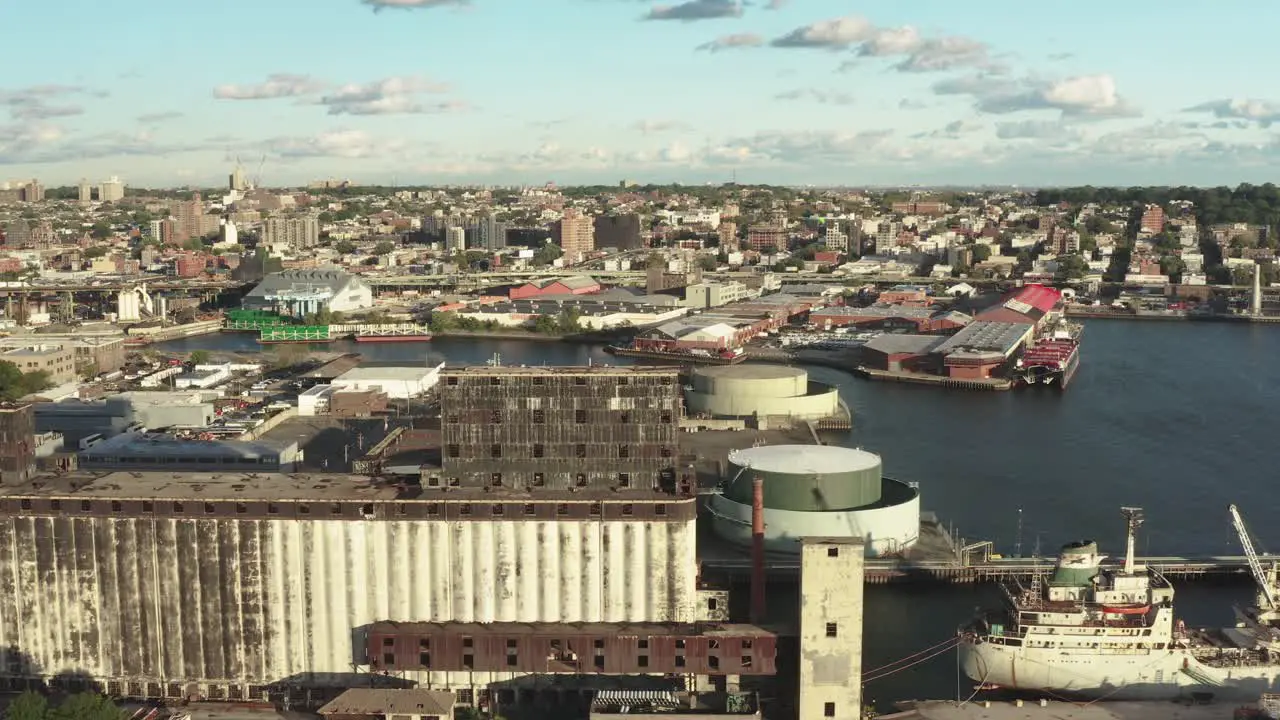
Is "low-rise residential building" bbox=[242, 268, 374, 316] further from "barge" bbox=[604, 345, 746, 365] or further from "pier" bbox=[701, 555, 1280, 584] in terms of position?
"pier" bbox=[701, 555, 1280, 584]

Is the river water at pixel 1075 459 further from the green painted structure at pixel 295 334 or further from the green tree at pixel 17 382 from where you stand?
the green tree at pixel 17 382

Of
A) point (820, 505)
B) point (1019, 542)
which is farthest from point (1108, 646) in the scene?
point (1019, 542)

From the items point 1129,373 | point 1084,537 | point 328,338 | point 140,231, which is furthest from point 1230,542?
point 140,231

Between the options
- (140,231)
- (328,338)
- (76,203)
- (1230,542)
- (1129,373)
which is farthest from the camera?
(76,203)

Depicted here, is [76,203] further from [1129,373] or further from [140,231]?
[1129,373]

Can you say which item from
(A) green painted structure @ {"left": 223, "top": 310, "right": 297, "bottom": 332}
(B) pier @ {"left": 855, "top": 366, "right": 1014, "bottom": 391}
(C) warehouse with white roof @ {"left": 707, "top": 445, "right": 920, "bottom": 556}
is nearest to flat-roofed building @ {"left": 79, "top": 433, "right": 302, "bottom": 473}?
(C) warehouse with white roof @ {"left": 707, "top": 445, "right": 920, "bottom": 556}

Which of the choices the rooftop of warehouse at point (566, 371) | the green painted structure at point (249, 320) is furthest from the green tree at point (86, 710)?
the green painted structure at point (249, 320)
